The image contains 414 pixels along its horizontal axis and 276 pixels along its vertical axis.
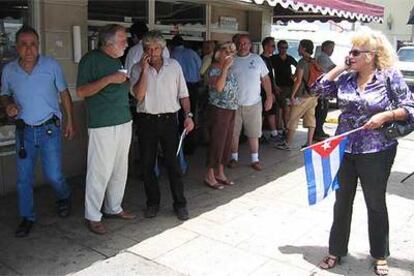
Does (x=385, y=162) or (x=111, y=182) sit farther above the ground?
(x=385, y=162)

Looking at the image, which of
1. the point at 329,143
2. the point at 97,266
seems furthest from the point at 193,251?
the point at 329,143

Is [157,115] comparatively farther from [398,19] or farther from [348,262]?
[398,19]

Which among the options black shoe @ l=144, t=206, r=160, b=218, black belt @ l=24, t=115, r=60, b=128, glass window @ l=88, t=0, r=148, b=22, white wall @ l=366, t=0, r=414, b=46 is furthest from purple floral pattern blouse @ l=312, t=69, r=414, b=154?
white wall @ l=366, t=0, r=414, b=46

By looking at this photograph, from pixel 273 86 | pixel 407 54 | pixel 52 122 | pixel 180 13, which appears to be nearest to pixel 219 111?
pixel 52 122

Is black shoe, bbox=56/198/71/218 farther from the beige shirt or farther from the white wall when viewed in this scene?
the white wall

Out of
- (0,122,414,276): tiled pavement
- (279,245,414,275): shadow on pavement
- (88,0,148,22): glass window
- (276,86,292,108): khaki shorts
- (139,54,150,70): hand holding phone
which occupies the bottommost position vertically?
(279,245,414,275): shadow on pavement

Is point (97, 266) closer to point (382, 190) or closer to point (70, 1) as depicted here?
point (382, 190)

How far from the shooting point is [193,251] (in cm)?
374

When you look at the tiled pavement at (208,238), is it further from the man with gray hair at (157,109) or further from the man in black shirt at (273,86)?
the man in black shirt at (273,86)

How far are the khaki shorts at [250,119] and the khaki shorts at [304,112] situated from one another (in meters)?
1.29

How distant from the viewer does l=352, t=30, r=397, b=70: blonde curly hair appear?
126 inches

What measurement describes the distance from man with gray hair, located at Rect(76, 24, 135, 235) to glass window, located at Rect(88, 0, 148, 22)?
226cm

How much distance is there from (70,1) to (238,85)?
209 cm

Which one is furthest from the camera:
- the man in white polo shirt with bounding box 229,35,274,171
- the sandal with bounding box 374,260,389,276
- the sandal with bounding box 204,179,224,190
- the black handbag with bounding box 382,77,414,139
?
the man in white polo shirt with bounding box 229,35,274,171
